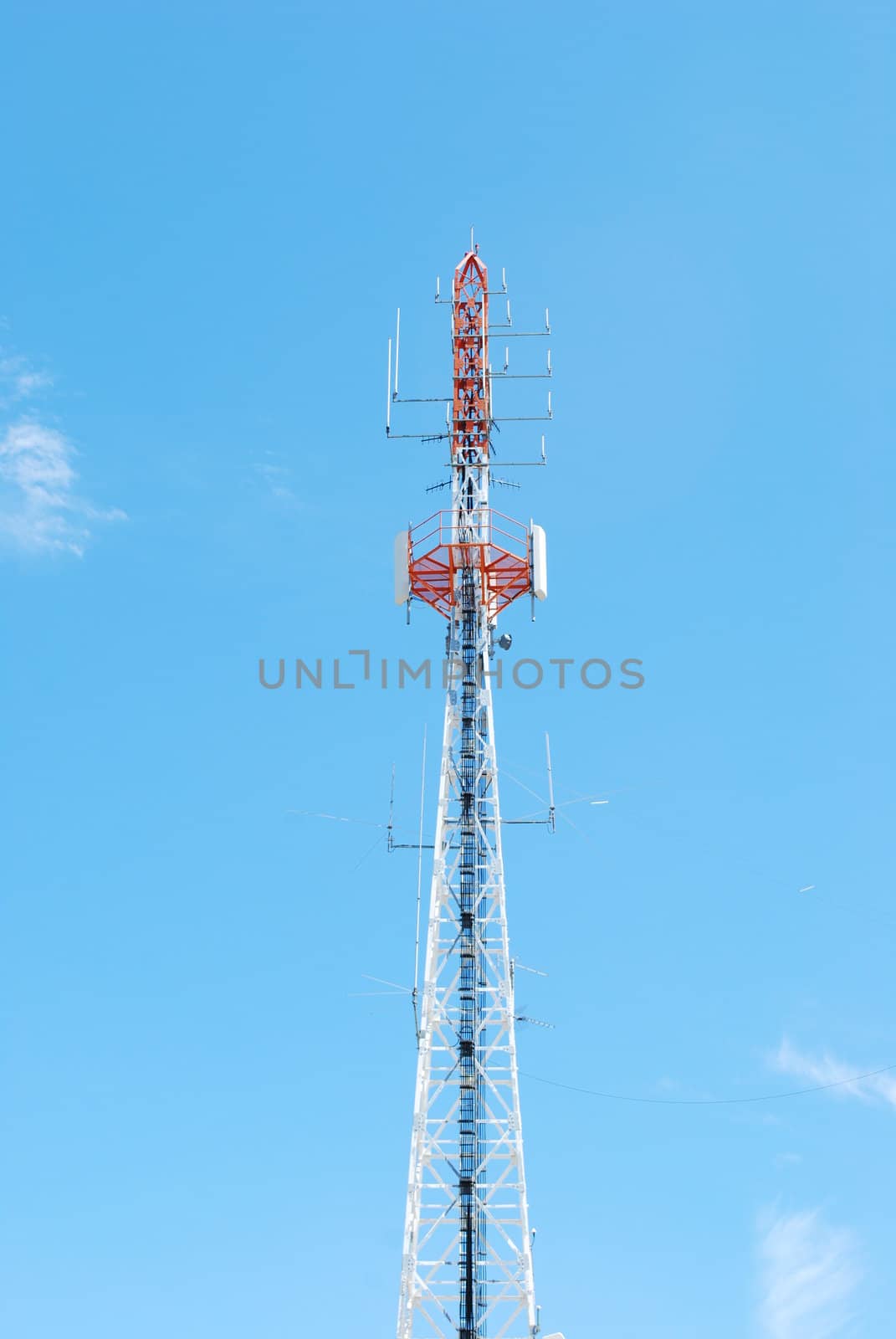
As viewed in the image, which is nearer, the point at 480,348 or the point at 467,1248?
the point at 467,1248

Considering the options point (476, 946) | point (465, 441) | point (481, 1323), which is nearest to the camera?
point (481, 1323)

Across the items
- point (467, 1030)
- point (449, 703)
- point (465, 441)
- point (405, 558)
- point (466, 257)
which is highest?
point (466, 257)

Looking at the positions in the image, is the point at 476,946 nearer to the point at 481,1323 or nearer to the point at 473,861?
the point at 473,861

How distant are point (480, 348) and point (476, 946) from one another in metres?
21.5

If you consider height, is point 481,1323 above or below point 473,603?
below

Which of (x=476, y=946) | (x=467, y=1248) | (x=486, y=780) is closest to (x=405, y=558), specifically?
(x=486, y=780)

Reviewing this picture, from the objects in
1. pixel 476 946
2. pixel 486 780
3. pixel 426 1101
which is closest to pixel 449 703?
pixel 486 780

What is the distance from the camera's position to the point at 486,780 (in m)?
64.9

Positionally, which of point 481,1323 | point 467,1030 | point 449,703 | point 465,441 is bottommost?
point 481,1323

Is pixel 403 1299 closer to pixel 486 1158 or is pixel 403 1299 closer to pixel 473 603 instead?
pixel 486 1158

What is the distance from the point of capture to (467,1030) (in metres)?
62.1

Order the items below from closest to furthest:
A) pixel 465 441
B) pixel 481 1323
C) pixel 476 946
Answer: pixel 481 1323
pixel 476 946
pixel 465 441

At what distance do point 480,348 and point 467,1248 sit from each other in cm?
3075

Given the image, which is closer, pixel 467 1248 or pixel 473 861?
pixel 467 1248
